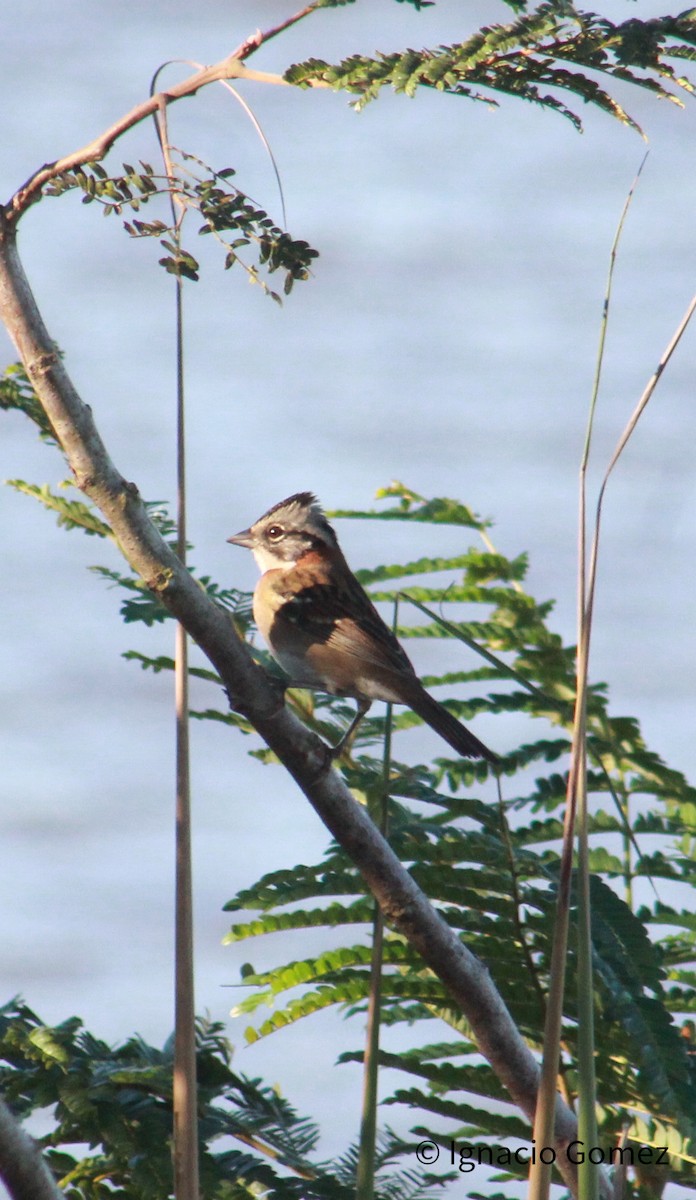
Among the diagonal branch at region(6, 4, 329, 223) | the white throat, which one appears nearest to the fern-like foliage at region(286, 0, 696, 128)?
the diagonal branch at region(6, 4, 329, 223)

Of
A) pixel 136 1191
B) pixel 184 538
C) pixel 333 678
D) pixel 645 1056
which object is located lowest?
pixel 136 1191

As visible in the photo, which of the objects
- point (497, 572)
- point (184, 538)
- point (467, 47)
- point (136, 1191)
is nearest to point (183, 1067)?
point (136, 1191)

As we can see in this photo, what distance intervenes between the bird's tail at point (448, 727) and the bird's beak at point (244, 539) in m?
1.40

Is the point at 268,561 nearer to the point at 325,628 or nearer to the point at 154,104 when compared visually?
the point at 325,628

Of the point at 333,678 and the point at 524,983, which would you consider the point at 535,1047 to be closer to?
the point at 524,983

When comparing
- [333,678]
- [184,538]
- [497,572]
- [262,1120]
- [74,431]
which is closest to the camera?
[74,431]

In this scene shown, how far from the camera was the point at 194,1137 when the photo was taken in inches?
78.7

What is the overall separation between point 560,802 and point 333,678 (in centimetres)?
100

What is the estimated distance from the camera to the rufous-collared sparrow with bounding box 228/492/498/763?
4078mm

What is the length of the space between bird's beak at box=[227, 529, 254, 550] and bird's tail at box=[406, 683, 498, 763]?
4.60ft

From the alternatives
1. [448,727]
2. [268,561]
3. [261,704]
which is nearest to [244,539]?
[268,561]

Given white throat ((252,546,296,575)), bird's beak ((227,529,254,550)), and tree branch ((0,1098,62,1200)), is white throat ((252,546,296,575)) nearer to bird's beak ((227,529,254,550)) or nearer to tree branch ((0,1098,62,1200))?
bird's beak ((227,529,254,550))

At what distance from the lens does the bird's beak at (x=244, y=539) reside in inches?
208

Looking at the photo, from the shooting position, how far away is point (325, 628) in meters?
4.49
